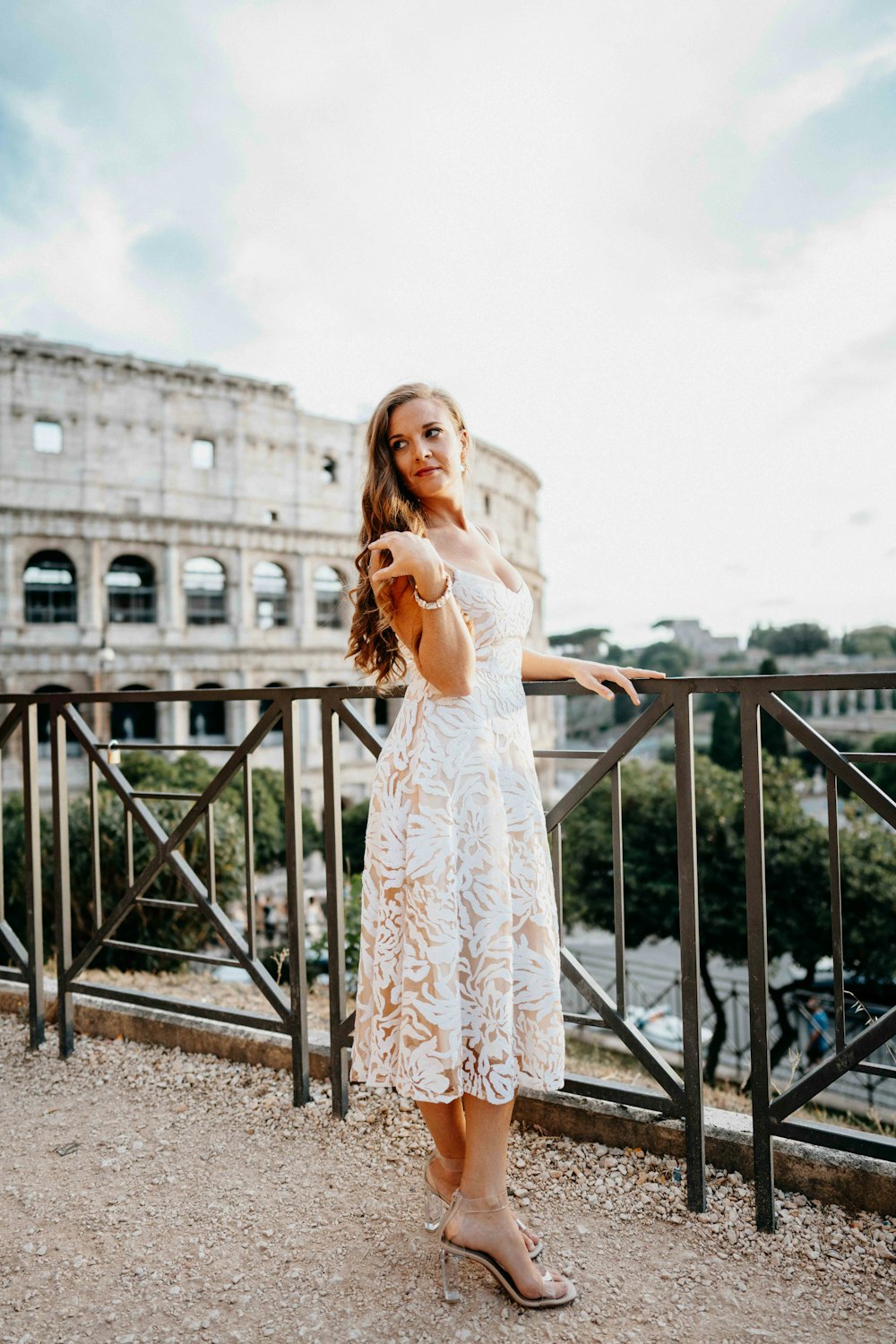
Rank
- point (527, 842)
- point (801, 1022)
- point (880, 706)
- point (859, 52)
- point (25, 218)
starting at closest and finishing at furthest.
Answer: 1. point (527, 842)
2. point (859, 52)
3. point (801, 1022)
4. point (25, 218)
5. point (880, 706)

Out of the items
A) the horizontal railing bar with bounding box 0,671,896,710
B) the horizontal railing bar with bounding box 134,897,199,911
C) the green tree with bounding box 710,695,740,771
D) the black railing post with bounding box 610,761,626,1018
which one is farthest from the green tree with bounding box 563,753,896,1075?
the green tree with bounding box 710,695,740,771

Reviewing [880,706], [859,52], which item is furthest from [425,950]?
[880,706]

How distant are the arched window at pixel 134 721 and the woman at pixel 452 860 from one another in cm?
3029

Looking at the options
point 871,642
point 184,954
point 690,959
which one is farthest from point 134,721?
point 871,642

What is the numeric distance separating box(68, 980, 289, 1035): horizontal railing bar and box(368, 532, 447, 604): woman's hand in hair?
6.52 ft

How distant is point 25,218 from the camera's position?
92.5 feet

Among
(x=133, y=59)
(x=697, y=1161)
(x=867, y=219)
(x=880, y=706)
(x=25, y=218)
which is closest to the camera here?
(x=697, y=1161)

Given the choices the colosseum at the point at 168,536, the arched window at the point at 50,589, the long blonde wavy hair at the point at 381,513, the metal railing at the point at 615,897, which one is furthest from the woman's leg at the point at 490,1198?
the arched window at the point at 50,589

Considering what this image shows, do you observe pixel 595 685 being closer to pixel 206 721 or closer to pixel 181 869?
pixel 181 869

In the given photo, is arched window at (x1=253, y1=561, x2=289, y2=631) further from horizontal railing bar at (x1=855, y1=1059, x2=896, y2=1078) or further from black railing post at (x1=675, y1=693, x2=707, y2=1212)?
horizontal railing bar at (x1=855, y1=1059, x2=896, y2=1078)

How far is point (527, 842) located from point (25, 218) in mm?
34318

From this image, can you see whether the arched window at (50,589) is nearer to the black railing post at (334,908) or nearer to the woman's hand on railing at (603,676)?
the black railing post at (334,908)

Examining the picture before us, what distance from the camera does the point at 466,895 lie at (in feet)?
5.99

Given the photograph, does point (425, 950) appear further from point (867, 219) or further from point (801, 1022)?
point (867, 219)
